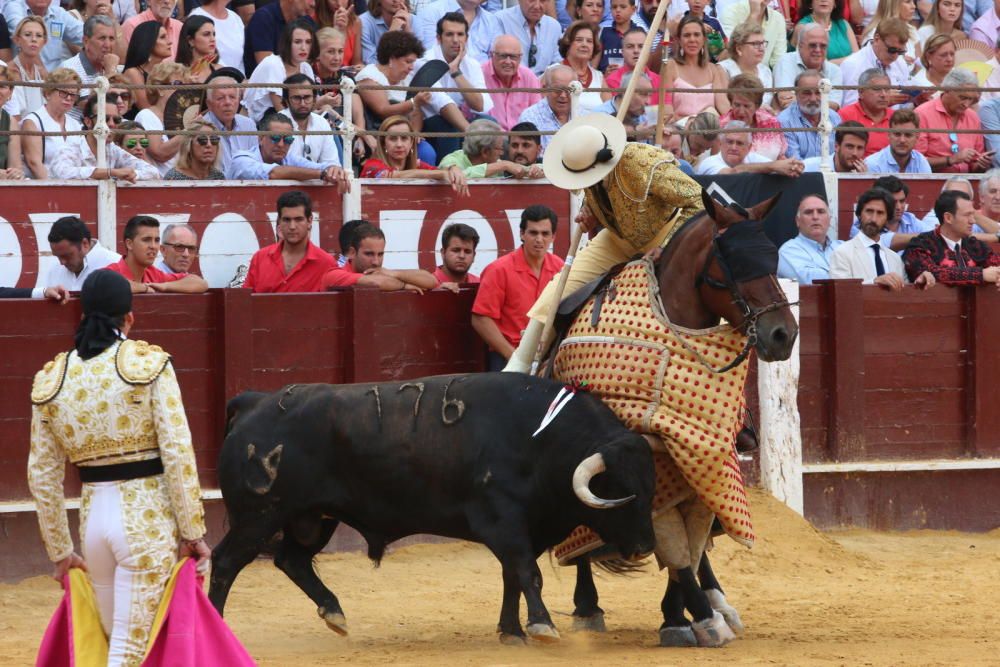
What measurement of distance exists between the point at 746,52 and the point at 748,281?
620 cm

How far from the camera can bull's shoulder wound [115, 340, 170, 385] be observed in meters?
5.26

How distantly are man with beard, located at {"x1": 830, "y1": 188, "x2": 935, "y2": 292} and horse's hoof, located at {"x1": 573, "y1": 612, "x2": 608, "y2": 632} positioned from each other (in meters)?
3.65

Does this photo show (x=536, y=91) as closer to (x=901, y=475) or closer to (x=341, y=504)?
(x=901, y=475)

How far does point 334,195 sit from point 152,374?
5152mm

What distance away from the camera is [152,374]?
527cm

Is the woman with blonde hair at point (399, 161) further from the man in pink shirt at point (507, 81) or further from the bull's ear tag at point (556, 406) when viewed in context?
the bull's ear tag at point (556, 406)

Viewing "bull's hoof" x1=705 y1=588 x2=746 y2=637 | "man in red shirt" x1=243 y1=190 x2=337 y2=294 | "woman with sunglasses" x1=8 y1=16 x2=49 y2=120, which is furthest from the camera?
"woman with sunglasses" x1=8 y1=16 x2=49 y2=120

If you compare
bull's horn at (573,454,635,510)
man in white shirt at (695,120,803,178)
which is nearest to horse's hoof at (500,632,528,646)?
bull's horn at (573,454,635,510)

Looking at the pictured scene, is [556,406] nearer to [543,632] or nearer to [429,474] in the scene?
[429,474]

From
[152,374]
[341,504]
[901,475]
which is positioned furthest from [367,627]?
[901,475]

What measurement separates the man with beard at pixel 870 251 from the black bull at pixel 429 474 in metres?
3.88

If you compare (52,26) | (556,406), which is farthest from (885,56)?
(556,406)

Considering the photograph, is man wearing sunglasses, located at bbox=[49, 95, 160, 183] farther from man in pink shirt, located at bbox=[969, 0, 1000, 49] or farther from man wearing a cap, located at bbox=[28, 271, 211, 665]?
man in pink shirt, located at bbox=[969, 0, 1000, 49]

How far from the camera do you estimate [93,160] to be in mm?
9992
